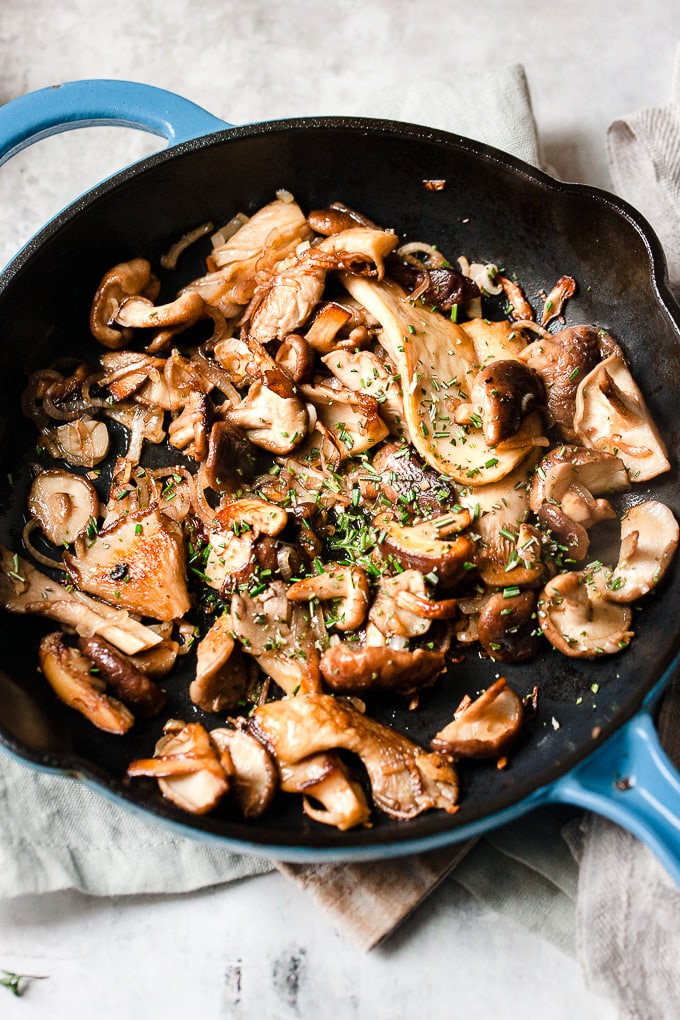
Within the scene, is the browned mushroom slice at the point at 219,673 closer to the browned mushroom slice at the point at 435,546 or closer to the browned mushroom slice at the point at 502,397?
the browned mushroom slice at the point at 435,546

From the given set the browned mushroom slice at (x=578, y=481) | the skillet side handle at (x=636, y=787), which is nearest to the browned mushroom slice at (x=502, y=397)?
the browned mushroom slice at (x=578, y=481)

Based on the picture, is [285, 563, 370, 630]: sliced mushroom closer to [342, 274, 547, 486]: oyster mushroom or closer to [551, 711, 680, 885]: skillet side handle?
[342, 274, 547, 486]: oyster mushroom

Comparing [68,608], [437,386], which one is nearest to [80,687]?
[68,608]

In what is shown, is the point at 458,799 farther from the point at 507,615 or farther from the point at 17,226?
the point at 17,226

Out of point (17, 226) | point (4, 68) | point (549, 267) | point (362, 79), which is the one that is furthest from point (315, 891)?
point (4, 68)

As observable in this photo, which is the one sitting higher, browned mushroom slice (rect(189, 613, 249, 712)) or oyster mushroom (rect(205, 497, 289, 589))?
oyster mushroom (rect(205, 497, 289, 589))

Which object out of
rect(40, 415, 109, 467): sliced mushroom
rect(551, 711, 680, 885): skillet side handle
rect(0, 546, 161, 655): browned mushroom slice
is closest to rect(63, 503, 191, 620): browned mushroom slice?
rect(0, 546, 161, 655): browned mushroom slice
